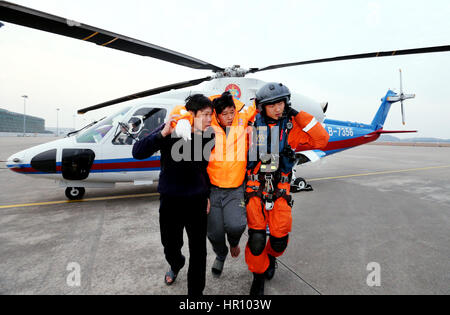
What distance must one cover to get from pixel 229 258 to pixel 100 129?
13.4 feet

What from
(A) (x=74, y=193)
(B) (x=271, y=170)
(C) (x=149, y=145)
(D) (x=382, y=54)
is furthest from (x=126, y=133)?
(D) (x=382, y=54)

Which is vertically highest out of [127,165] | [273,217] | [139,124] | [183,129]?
[139,124]

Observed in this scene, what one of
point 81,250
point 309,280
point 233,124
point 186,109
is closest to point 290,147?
point 233,124

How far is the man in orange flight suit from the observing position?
2168 mm

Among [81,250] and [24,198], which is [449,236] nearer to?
[81,250]

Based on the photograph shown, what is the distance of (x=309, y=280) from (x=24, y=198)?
6.53 meters

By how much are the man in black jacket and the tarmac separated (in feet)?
1.84

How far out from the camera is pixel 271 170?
2295mm

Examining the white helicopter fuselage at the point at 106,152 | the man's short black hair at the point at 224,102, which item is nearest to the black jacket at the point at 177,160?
the man's short black hair at the point at 224,102

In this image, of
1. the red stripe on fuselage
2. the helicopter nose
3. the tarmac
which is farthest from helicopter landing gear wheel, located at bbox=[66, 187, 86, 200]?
the helicopter nose

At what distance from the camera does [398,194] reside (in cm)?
632

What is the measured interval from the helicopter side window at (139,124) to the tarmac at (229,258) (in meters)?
1.46

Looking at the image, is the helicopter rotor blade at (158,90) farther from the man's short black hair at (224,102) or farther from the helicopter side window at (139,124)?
the man's short black hair at (224,102)

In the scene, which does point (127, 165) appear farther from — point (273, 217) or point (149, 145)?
point (273, 217)
